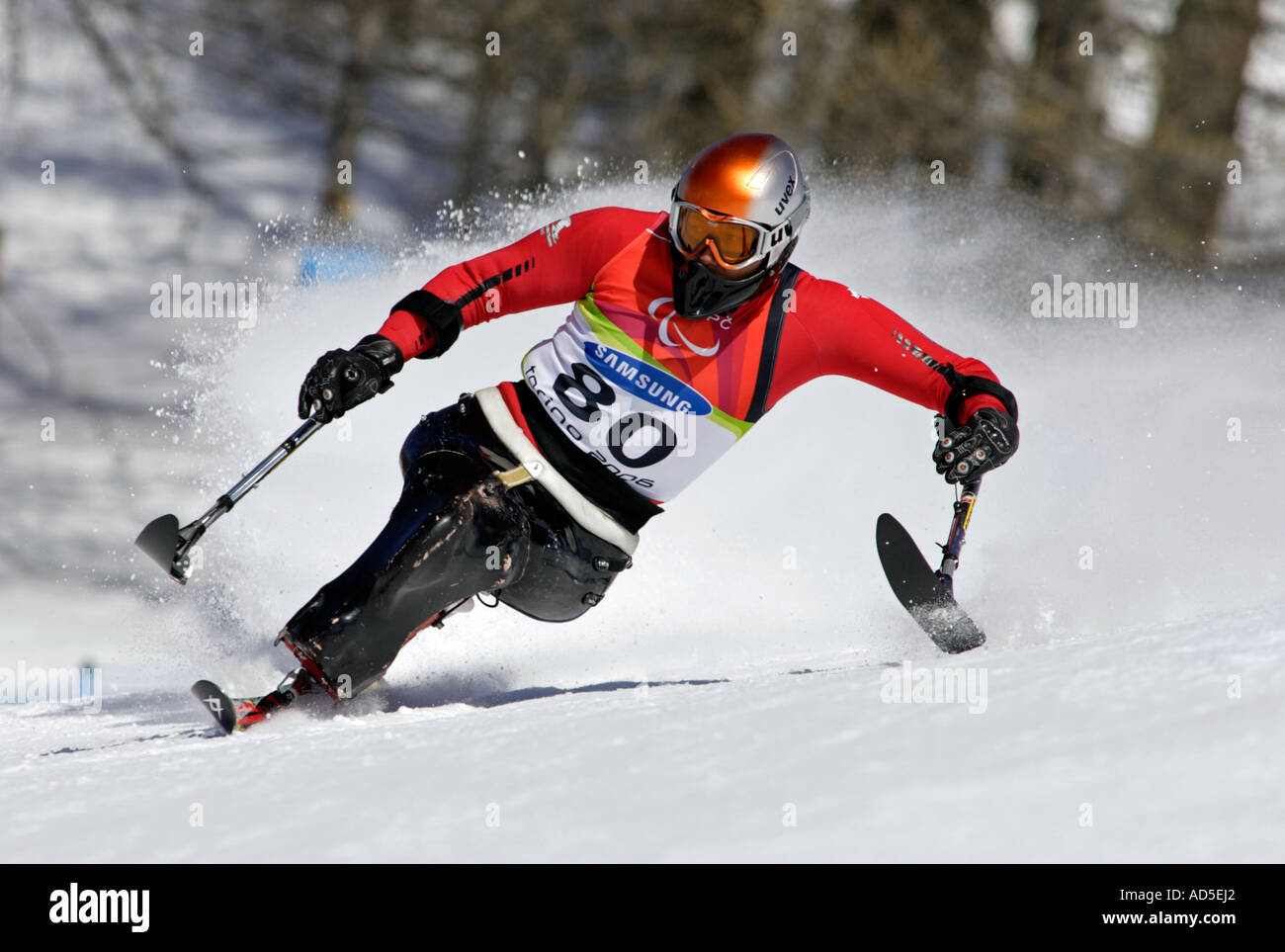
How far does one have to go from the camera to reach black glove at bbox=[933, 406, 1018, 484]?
3.17 m

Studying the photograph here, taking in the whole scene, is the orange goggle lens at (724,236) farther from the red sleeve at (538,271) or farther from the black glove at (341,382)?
the black glove at (341,382)

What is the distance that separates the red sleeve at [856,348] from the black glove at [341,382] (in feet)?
3.32

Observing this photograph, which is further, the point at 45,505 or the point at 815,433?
the point at 45,505

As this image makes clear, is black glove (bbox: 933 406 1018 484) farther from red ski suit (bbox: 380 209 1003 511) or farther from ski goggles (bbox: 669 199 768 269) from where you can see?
ski goggles (bbox: 669 199 768 269)

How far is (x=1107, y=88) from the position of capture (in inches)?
550

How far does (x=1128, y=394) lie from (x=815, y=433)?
1501mm

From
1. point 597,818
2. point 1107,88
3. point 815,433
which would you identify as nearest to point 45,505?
point 815,433

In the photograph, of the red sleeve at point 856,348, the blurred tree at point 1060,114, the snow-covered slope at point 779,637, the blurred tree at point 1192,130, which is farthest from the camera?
the blurred tree at point 1192,130

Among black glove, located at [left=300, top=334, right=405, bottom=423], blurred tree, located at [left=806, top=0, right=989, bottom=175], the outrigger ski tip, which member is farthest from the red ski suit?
blurred tree, located at [left=806, top=0, right=989, bottom=175]

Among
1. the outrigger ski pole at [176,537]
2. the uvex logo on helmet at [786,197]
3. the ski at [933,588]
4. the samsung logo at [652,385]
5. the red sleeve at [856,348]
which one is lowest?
the ski at [933,588]

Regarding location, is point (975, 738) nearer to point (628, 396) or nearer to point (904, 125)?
point (628, 396)

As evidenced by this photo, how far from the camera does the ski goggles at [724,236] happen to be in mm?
3209

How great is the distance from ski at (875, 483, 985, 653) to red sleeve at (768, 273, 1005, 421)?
1.05 ft

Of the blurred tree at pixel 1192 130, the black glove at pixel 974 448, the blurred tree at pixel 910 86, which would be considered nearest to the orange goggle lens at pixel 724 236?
the black glove at pixel 974 448
